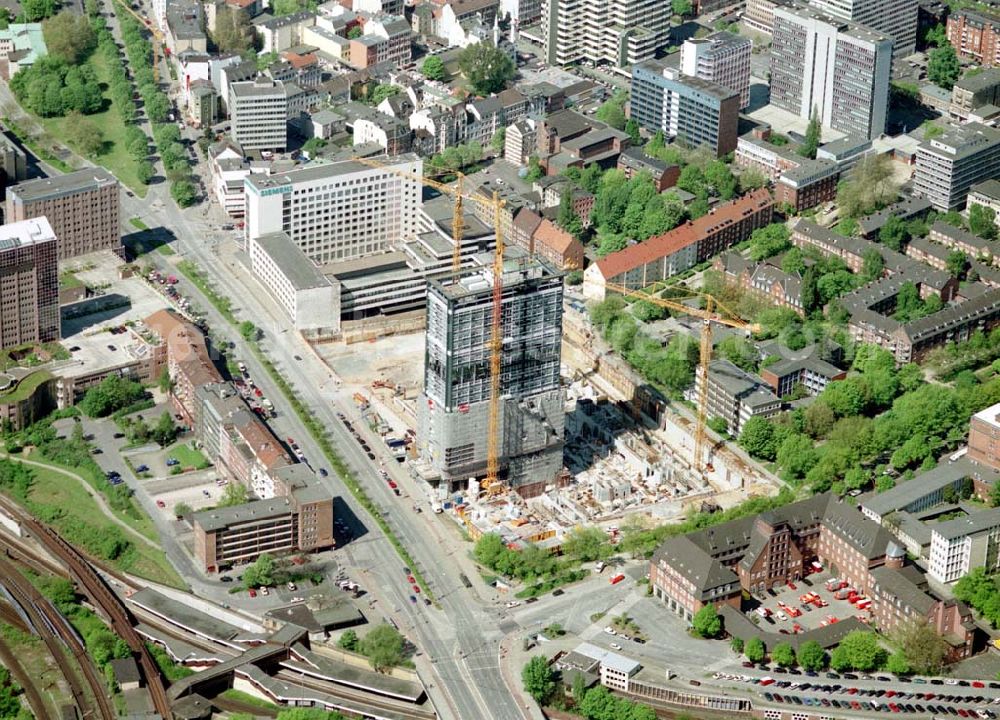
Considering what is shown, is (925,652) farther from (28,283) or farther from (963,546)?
(28,283)

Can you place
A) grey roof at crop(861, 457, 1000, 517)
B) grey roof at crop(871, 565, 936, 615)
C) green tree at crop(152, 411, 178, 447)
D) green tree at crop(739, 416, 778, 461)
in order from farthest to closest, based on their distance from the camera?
green tree at crop(152, 411, 178, 447) < green tree at crop(739, 416, 778, 461) < grey roof at crop(861, 457, 1000, 517) < grey roof at crop(871, 565, 936, 615)

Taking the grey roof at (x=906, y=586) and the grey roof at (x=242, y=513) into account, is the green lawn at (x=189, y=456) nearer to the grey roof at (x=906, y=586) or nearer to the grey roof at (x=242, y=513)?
the grey roof at (x=242, y=513)

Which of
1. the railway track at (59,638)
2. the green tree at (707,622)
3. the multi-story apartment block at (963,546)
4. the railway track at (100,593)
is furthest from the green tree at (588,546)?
the railway track at (59,638)

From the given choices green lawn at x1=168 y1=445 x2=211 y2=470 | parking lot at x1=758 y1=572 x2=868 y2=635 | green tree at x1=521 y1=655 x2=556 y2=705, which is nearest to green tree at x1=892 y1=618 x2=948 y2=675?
parking lot at x1=758 y1=572 x2=868 y2=635

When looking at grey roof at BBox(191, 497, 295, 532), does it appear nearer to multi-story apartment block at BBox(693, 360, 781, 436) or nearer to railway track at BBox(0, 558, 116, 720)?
railway track at BBox(0, 558, 116, 720)

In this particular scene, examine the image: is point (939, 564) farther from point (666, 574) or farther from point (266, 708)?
point (266, 708)

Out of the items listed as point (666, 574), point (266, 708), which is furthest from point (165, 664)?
point (666, 574)
